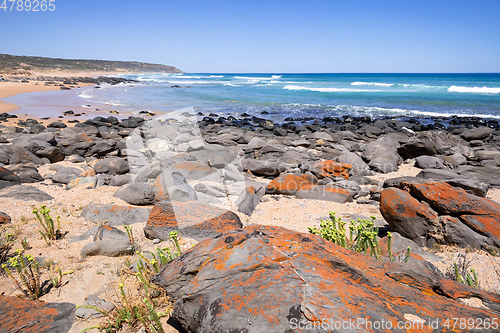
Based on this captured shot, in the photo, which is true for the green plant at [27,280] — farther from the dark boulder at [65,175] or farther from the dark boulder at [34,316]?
the dark boulder at [65,175]

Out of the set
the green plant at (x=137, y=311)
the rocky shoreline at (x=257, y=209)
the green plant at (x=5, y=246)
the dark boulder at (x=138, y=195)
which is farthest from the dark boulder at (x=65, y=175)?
the green plant at (x=137, y=311)

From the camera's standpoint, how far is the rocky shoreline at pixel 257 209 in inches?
68.8

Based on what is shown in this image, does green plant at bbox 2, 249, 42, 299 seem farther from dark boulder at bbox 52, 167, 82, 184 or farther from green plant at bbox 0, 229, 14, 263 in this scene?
dark boulder at bbox 52, 167, 82, 184

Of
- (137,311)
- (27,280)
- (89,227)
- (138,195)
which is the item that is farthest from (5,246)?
(137,311)

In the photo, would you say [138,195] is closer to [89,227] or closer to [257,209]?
[89,227]

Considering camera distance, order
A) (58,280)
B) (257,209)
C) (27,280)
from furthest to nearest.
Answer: (257,209), (58,280), (27,280)

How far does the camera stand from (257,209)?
19.4 feet

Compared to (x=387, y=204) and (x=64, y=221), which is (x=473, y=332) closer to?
(x=387, y=204)

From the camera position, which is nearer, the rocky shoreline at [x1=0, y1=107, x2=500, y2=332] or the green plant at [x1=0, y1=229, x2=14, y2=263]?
the rocky shoreline at [x1=0, y1=107, x2=500, y2=332]

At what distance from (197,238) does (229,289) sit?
2.38m

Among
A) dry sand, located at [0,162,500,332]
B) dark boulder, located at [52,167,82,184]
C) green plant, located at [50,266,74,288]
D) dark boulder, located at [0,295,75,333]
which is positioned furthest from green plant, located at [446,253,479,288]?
→ dark boulder, located at [52,167,82,184]

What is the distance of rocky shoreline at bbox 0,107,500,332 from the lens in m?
1.75

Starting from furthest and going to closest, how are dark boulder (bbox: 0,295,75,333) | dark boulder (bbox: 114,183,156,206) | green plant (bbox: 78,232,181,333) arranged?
dark boulder (bbox: 114,183,156,206), green plant (bbox: 78,232,181,333), dark boulder (bbox: 0,295,75,333)

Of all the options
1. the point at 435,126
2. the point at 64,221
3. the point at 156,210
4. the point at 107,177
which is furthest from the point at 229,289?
the point at 435,126
